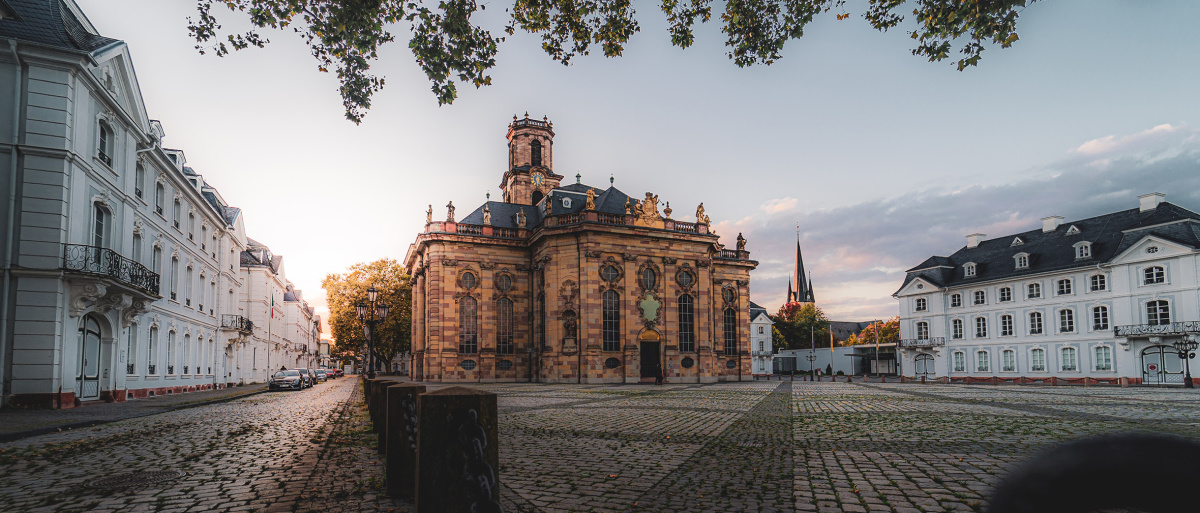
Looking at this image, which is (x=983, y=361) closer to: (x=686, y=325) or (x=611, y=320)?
(x=686, y=325)

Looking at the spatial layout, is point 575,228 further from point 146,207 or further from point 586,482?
point 586,482

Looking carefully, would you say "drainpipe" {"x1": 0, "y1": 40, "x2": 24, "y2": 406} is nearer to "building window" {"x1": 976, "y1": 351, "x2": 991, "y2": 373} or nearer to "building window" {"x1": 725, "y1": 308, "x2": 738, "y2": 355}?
"building window" {"x1": 725, "y1": 308, "x2": 738, "y2": 355}

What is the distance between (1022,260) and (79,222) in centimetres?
5577

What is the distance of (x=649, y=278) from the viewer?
46.4m

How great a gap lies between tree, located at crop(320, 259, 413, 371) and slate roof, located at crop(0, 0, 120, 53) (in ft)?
143

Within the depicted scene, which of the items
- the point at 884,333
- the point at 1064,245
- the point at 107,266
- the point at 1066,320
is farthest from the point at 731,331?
the point at 884,333

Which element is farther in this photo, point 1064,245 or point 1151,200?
point 1064,245

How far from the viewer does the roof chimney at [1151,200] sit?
44.8 m

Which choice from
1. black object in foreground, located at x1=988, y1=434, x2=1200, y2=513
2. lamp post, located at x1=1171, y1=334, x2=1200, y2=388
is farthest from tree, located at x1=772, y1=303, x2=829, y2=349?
black object in foreground, located at x1=988, y1=434, x2=1200, y2=513

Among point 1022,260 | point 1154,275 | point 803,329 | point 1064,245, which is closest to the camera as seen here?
point 1154,275

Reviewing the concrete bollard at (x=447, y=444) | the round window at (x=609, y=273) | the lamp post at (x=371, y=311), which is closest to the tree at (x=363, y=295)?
the round window at (x=609, y=273)

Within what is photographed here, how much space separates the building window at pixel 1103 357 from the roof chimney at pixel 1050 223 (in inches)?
439

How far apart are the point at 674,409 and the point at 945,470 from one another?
10.4 meters

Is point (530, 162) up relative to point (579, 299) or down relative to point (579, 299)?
up
